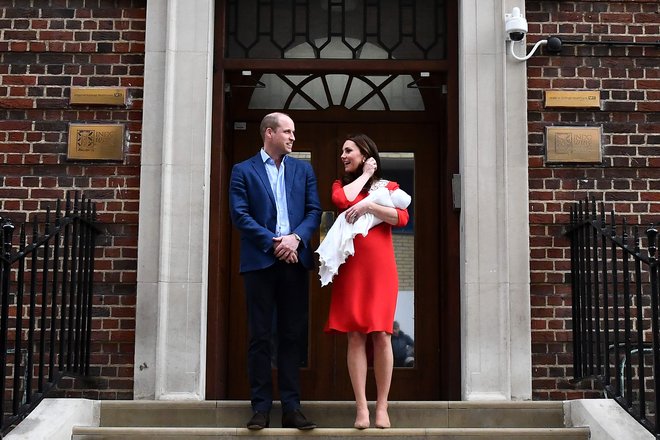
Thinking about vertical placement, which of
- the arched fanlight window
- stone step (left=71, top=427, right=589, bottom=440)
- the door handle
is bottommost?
stone step (left=71, top=427, right=589, bottom=440)

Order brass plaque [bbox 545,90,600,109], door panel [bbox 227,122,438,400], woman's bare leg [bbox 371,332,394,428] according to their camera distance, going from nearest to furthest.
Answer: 1. woman's bare leg [bbox 371,332,394,428]
2. brass plaque [bbox 545,90,600,109]
3. door panel [bbox 227,122,438,400]

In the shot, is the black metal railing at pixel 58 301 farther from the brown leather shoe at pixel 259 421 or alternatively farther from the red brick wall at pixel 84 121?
the brown leather shoe at pixel 259 421

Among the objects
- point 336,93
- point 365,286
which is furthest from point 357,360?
point 336,93

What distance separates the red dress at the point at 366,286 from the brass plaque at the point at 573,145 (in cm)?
153

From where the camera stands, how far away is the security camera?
736 cm

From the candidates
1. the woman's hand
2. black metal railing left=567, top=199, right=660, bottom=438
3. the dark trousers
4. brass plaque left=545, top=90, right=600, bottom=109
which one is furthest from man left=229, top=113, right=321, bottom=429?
brass plaque left=545, top=90, right=600, bottom=109

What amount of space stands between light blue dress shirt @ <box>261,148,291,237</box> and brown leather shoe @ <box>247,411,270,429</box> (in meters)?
1.01

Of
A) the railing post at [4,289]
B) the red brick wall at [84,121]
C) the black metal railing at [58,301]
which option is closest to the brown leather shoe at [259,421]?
the black metal railing at [58,301]

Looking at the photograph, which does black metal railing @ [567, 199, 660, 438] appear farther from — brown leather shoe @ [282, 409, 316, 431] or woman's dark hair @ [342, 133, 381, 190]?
brown leather shoe @ [282, 409, 316, 431]

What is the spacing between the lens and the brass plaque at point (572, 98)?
750 cm

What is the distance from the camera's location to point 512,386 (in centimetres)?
709

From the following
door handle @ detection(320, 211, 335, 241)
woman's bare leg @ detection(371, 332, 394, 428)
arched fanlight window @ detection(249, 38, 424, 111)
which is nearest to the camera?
woman's bare leg @ detection(371, 332, 394, 428)

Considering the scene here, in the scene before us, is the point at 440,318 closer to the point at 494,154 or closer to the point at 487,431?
the point at 494,154

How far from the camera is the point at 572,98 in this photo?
752cm
